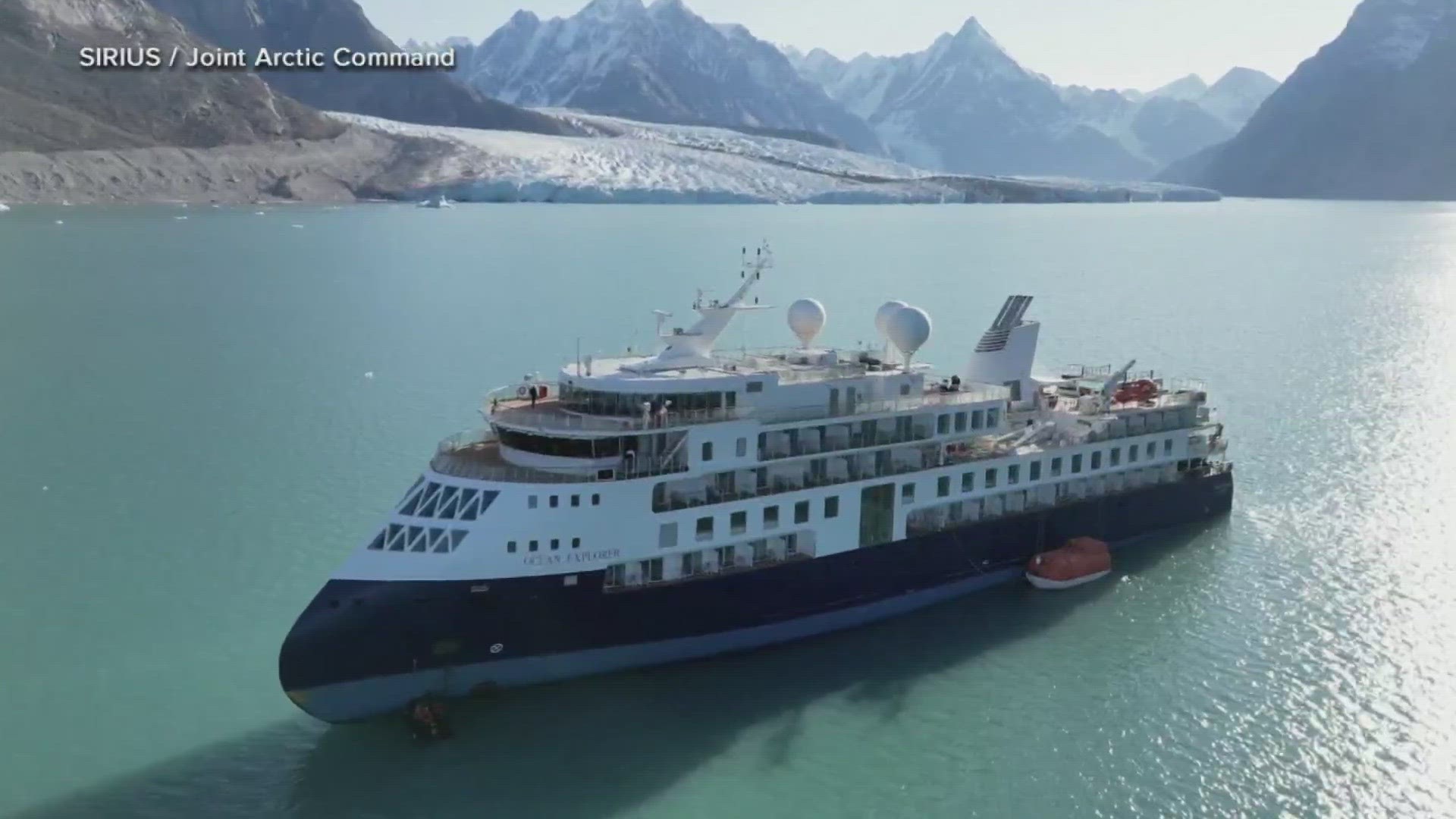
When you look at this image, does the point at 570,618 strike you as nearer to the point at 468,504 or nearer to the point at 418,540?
the point at 468,504

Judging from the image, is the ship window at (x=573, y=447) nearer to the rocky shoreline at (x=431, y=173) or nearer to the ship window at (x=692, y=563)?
the ship window at (x=692, y=563)

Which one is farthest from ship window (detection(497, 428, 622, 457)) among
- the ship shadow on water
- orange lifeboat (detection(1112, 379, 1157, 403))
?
orange lifeboat (detection(1112, 379, 1157, 403))

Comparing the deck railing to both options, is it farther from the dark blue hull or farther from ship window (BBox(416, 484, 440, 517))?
the dark blue hull

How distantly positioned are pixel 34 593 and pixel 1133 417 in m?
27.6

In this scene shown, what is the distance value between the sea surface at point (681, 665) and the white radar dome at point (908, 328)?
6424 millimetres

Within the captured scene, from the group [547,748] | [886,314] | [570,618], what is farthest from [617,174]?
[547,748]

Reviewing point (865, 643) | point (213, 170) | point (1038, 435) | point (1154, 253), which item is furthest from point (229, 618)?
point (213, 170)

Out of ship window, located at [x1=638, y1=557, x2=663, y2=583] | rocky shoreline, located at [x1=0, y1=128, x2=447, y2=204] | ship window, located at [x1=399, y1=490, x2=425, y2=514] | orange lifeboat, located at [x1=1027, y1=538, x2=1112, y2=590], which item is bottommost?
orange lifeboat, located at [x1=1027, y1=538, x2=1112, y2=590]

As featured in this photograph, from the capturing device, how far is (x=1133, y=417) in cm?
3123

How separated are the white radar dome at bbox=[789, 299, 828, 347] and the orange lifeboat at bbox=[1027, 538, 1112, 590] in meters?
7.88

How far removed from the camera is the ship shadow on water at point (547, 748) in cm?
1827

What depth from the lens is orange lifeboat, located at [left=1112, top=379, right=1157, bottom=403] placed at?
107 ft

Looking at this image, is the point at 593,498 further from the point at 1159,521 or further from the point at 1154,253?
the point at 1154,253

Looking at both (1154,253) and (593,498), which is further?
(1154,253)
